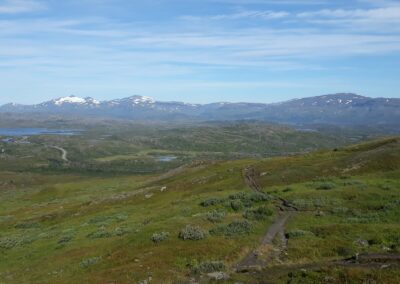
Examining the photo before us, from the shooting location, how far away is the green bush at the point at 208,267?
2847 cm

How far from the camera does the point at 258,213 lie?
40.2 m

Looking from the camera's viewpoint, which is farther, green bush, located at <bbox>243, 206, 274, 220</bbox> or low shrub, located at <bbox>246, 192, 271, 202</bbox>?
low shrub, located at <bbox>246, 192, 271, 202</bbox>

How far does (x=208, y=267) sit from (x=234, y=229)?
7474 mm

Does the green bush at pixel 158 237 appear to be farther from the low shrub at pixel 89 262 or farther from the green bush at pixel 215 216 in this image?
the green bush at pixel 215 216

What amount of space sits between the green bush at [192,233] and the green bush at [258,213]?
5616mm

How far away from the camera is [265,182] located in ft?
216

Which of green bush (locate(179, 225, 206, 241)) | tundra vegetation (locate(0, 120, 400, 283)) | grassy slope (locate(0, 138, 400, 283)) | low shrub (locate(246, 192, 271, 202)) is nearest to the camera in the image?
tundra vegetation (locate(0, 120, 400, 283))

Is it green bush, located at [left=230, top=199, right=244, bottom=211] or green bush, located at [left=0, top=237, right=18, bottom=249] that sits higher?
green bush, located at [left=230, top=199, right=244, bottom=211]

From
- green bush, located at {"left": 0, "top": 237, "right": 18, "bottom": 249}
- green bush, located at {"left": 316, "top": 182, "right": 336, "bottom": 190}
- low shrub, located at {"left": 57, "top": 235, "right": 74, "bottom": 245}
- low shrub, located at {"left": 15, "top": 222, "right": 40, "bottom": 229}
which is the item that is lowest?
low shrub, located at {"left": 15, "top": 222, "right": 40, "bottom": 229}

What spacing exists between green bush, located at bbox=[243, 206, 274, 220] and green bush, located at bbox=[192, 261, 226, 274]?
35.1 feet

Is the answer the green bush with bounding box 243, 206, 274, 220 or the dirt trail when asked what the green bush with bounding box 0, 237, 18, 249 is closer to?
the green bush with bounding box 243, 206, 274, 220

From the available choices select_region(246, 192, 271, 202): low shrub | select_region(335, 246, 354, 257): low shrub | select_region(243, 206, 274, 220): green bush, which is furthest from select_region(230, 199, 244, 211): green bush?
select_region(335, 246, 354, 257): low shrub

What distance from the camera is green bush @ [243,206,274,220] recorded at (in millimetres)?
39156

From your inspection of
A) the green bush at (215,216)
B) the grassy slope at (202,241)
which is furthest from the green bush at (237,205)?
the green bush at (215,216)
